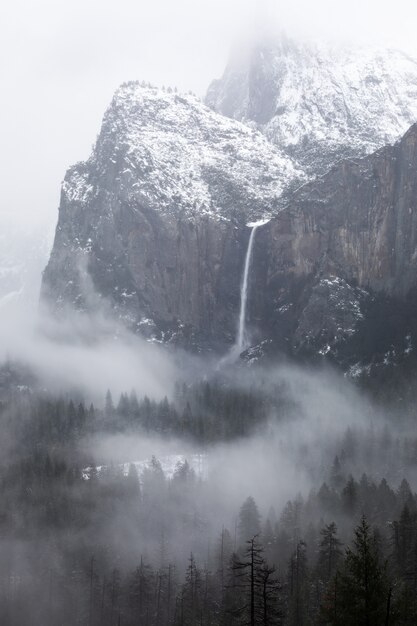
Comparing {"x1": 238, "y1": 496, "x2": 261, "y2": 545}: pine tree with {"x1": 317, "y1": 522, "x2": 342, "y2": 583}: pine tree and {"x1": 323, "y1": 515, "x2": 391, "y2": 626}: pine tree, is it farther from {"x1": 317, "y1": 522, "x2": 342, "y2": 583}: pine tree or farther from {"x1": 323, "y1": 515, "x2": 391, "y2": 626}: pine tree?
{"x1": 323, "y1": 515, "x2": 391, "y2": 626}: pine tree

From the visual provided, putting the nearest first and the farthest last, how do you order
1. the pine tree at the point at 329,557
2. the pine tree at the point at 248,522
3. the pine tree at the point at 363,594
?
1. the pine tree at the point at 363,594
2. the pine tree at the point at 329,557
3. the pine tree at the point at 248,522

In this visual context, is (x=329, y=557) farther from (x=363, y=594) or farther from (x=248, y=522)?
(x=363, y=594)

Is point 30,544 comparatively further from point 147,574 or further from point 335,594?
point 335,594

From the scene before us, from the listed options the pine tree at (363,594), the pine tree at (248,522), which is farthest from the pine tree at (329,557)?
the pine tree at (363,594)

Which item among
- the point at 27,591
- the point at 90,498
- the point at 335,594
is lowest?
the point at 27,591

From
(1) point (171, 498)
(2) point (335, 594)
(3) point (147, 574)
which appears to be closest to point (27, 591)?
(3) point (147, 574)

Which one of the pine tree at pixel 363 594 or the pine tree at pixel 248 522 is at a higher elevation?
the pine tree at pixel 363 594

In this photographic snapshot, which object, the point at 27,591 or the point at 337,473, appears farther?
the point at 337,473

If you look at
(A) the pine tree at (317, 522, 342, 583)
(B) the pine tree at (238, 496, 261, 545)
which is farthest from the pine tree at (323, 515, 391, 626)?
(B) the pine tree at (238, 496, 261, 545)

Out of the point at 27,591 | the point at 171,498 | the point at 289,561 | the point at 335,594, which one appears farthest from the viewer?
the point at 171,498

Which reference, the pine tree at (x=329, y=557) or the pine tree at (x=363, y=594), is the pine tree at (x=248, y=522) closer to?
the pine tree at (x=329, y=557)

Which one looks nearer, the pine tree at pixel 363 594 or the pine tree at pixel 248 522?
the pine tree at pixel 363 594
